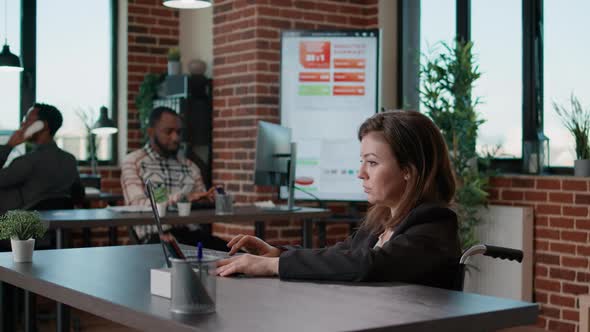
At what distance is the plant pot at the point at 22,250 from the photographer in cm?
256

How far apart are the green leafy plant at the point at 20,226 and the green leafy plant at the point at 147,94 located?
454 cm

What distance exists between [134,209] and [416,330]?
3246 mm

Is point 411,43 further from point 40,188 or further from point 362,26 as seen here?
point 40,188

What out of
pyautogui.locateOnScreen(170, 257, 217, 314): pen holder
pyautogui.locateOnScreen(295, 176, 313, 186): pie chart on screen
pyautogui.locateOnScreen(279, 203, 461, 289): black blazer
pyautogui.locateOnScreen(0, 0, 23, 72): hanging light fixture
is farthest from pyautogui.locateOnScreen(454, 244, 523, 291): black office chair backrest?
pyautogui.locateOnScreen(0, 0, 23, 72): hanging light fixture

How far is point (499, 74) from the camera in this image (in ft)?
18.9

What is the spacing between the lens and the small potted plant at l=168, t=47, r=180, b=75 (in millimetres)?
7066

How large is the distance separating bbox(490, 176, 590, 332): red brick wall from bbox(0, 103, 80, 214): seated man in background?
285 cm

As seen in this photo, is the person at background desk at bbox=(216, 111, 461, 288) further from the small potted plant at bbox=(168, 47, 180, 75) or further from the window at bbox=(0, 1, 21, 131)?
the window at bbox=(0, 1, 21, 131)

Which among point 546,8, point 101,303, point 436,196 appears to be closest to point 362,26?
point 546,8

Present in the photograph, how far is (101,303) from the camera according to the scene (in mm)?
1926

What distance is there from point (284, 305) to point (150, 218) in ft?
9.01

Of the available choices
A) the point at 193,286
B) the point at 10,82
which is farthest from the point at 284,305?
the point at 10,82

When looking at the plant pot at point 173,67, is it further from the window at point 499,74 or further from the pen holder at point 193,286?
the pen holder at point 193,286

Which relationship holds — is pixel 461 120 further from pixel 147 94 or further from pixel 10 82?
pixel 10 82
